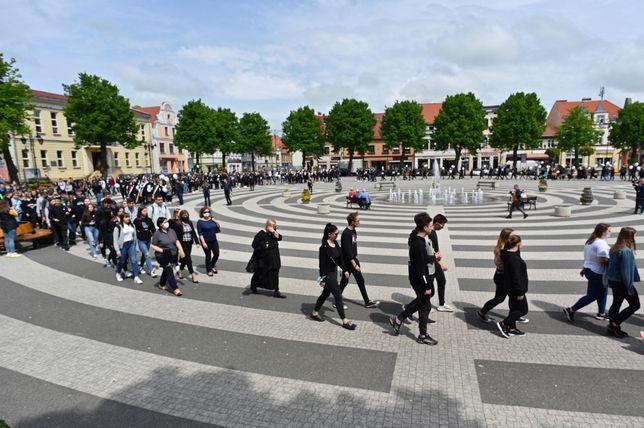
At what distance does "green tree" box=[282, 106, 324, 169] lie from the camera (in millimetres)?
68938

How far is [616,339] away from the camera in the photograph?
5.65 meters

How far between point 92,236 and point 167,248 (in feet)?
16.6

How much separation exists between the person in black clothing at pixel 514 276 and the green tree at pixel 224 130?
197ft

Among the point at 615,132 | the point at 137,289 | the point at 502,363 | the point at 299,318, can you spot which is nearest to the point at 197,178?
the point at 137,289

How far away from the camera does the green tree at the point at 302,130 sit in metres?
68.9

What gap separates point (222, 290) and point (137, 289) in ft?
6.21

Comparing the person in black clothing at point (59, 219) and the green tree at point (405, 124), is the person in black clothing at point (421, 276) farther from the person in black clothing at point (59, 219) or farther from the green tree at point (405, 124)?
the green tree at point (405, 124)

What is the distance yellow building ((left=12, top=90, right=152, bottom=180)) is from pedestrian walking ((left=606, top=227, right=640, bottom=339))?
45.1m

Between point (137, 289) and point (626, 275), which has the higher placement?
point (626, 275)

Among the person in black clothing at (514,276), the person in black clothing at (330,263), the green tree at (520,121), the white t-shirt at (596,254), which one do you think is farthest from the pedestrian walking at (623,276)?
the green tree at (520,121)

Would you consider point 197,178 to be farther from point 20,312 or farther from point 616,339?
point 616,339

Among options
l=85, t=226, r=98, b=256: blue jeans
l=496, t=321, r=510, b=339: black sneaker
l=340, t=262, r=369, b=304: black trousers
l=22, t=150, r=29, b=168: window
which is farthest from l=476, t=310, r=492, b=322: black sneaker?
l=22, t=150, r=29, b=168: window

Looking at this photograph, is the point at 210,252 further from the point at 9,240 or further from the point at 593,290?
the point at 593,290

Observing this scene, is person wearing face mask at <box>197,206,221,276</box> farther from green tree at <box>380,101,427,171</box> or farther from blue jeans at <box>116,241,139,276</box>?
green tree at <box>380,101,427,171</box>
